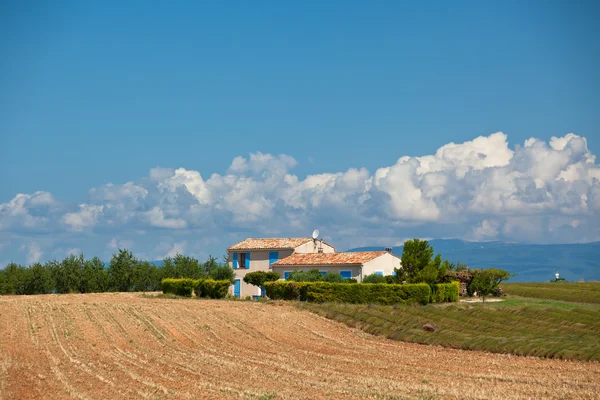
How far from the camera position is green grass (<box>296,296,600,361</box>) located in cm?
2903

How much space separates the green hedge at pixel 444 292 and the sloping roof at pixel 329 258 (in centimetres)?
852

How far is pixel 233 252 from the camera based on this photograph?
68125 millimetres

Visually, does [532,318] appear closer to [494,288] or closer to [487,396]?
[494,288]

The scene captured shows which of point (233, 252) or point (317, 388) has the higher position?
point (233, 252)

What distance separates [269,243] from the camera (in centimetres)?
6700

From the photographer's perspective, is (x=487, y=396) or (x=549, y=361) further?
(x=549, y=361)

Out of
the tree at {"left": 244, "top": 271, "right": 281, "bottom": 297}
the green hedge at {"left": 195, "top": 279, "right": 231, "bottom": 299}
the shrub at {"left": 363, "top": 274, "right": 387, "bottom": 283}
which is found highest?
the tree at {"left": 244, "top": 271, "right": 281, "bottom": 297}

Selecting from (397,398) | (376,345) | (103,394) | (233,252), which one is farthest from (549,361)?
(233,252)

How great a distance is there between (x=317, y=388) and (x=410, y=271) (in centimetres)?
3243

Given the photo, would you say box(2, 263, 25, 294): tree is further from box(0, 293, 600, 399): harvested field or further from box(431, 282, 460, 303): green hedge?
box(431, 282, 460, 303): green hedge

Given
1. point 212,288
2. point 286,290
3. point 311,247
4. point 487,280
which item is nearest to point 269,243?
point 311,247

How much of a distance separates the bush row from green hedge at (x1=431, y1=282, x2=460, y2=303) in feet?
50.1

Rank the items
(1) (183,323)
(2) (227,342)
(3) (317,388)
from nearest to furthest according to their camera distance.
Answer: (3) (317,388) < (2) (227,342) < (1) (183,323)

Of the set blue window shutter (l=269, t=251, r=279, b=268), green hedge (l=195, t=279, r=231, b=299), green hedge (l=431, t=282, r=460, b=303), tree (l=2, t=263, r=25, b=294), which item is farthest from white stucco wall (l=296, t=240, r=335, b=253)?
tree (l=2, t=263, r=25, b=294)
